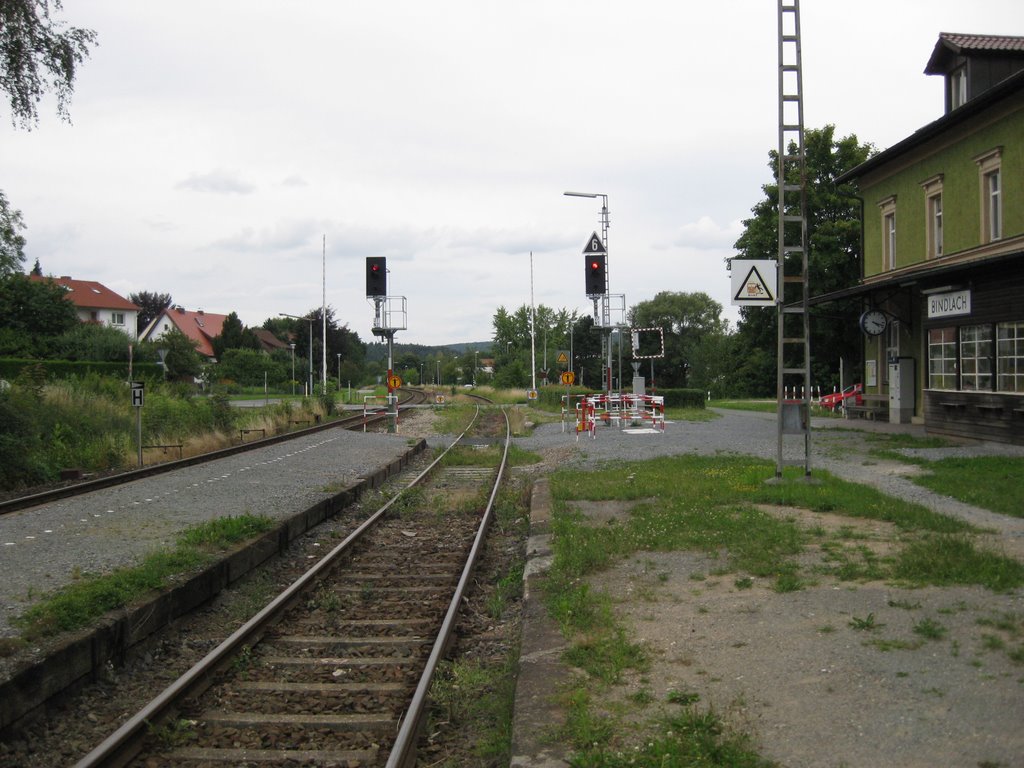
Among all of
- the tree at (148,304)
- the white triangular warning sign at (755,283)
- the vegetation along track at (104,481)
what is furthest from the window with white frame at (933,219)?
the tree at (148,304)

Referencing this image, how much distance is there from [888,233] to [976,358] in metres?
8.62

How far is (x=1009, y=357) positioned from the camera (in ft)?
63.2

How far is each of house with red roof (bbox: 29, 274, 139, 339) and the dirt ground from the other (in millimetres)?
88390

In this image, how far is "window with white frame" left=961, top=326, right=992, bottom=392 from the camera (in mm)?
20125

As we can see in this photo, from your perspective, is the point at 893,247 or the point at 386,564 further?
the point at 893,247

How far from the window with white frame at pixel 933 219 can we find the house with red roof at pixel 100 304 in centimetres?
7733

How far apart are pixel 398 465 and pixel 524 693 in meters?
14.6

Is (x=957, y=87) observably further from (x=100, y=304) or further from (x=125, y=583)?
(x=100, y=304)

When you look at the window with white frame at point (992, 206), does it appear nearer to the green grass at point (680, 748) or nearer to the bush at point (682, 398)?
the bush at point (682, 398)

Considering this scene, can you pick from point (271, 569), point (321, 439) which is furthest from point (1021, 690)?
point (321, 439)

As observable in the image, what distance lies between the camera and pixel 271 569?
981 cm

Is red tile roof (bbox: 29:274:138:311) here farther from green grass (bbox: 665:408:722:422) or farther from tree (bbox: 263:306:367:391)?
green grass (bbox: 665:408:722:422)

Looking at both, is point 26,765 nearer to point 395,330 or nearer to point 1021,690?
point 1021,690

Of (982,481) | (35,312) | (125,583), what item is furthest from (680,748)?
(35,312)
